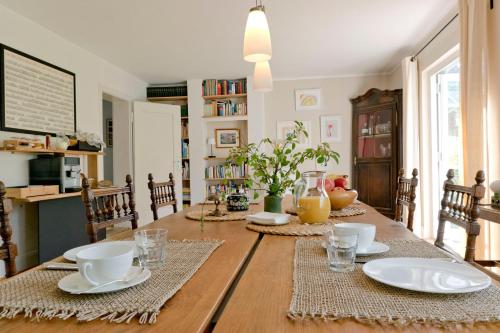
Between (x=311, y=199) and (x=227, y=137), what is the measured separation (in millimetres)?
4805

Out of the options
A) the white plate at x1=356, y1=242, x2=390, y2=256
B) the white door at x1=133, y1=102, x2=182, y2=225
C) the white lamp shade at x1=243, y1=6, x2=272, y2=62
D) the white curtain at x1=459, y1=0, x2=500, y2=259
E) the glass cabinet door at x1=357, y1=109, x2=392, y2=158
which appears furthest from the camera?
the white door at x1=133, y1=102, x2=182, y2=225

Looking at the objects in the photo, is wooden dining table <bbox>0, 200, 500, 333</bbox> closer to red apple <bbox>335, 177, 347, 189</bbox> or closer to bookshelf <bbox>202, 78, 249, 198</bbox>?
red apple <bbox>335, 177, 347, 189</bbox>

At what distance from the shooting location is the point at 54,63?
13.0 ft

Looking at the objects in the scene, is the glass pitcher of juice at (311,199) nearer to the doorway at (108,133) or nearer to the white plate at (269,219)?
the white plate at (269,219)

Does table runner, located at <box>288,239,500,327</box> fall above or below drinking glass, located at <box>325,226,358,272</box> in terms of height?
below

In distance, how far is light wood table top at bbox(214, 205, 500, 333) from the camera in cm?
57

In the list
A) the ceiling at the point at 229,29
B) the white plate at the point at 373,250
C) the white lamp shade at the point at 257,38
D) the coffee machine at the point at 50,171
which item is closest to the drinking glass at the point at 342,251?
the white plate at the point at 373,250

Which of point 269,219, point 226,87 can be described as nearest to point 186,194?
point 226,87

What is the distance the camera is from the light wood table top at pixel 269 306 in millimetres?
567

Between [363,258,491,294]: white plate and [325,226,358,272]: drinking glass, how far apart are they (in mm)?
46

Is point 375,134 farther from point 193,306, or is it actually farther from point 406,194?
point 193,306

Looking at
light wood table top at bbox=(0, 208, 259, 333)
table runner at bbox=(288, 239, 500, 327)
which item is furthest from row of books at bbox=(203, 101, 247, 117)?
table runner at bbox=(288, 239, 500, 327)

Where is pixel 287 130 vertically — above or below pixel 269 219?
Result: above

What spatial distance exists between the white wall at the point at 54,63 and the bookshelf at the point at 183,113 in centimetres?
80
